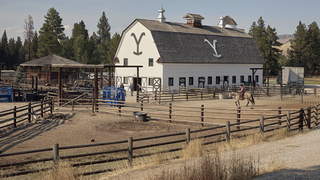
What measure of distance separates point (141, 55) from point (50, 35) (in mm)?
40342

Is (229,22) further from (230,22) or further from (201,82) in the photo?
(201,82)

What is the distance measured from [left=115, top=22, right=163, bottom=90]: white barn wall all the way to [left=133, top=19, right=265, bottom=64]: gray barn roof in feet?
3.30

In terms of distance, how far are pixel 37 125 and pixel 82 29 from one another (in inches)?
3199

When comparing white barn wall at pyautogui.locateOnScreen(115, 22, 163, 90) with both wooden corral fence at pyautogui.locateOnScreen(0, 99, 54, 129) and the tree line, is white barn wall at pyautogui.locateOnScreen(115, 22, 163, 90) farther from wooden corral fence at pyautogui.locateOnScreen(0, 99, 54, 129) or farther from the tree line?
the tree line

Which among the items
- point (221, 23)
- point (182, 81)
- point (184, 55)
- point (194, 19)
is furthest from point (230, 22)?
point (182, 81)

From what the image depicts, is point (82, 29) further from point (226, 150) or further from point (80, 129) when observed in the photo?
point (226, 150)

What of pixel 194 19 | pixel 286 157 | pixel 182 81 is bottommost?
pixel 286 157

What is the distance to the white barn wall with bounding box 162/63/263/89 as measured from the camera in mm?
40969

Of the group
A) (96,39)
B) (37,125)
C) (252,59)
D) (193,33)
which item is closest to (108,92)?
(37,125)

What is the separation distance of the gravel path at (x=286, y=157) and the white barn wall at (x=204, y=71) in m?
27.7

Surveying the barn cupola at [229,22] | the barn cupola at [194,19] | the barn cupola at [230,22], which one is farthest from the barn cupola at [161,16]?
the barn cupola at [230,22]

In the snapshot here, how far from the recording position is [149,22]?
44.8 metres

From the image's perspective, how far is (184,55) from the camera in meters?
42.2

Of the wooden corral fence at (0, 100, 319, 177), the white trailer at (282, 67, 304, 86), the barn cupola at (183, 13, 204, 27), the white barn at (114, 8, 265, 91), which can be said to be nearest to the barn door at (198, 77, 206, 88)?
the white barn at (114, 8, 265, 91)
